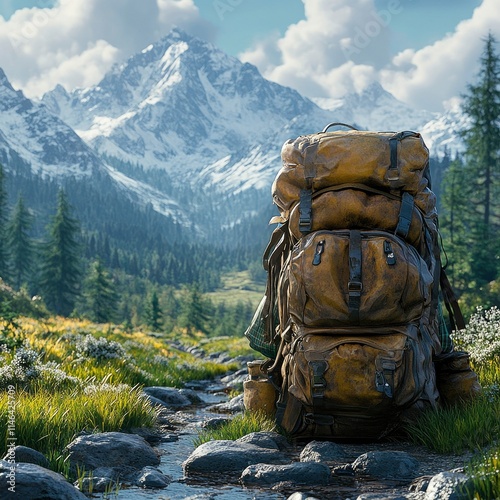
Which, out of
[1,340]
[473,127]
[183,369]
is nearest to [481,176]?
[473,127]

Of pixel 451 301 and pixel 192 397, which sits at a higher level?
pixel 451 301

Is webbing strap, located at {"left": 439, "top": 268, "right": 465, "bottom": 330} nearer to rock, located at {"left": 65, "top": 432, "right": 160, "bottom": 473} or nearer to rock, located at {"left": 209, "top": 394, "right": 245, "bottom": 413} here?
rock, located at {"left": 209, "top": 394, "right": 245, "bottom": 413}

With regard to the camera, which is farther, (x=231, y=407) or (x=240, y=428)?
(x=231, y=407)

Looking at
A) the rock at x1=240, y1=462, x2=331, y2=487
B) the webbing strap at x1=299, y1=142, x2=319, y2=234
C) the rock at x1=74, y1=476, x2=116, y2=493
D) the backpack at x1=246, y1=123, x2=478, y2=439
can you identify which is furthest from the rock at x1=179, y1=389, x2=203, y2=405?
the rock at x1=74, y1=476, x2=116, y2=493

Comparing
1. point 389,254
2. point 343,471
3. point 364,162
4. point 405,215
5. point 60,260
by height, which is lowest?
point 343,471

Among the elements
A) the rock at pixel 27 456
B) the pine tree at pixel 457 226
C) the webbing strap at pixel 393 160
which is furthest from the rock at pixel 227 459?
the pine tree at pixel 457 226

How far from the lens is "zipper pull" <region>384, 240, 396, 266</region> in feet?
16.2

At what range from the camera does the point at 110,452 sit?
14.9 ft

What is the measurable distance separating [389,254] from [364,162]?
2.82ft

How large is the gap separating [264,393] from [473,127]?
40597mm

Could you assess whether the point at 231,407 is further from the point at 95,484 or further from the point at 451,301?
the point at 95,484

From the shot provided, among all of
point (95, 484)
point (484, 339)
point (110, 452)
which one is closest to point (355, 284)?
point (110, 452)

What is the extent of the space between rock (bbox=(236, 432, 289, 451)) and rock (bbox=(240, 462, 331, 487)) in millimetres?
765

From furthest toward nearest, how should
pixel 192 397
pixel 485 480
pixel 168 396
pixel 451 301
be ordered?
1. pixel 192 397
2. pixel 168 396
3. pixel 451 301
4. pixel 485 480
